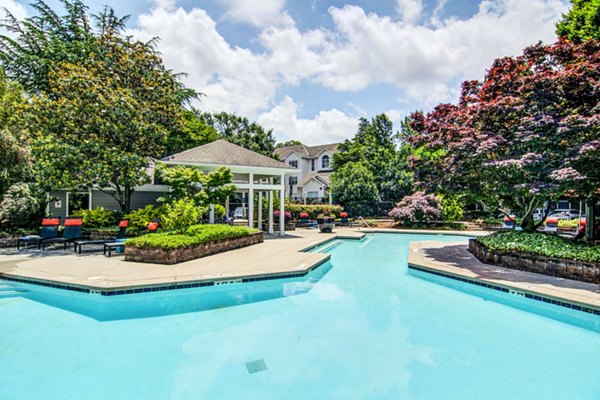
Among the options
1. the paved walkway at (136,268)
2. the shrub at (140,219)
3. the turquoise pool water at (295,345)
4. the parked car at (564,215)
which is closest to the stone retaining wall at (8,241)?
the paved walkway at (136,268)

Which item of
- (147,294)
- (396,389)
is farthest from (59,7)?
(396,389)

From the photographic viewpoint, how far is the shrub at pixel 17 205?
12.5 m

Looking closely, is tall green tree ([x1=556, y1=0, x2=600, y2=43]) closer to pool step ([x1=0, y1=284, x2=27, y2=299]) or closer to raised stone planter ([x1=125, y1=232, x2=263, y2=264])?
raised stone planter ([x1=125, y1=232, x2=263, y2=264])

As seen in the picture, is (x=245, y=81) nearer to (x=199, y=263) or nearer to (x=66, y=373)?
(x=199, y=263)

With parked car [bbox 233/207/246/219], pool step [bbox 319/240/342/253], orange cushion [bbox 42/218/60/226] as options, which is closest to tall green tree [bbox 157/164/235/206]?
orange cushion [bbox 42/218/60/226]

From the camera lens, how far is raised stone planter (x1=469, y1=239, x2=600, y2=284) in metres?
7.20

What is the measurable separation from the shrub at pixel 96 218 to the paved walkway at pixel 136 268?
10.5ft

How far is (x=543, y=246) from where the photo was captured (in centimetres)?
841

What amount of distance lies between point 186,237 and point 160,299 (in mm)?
3269

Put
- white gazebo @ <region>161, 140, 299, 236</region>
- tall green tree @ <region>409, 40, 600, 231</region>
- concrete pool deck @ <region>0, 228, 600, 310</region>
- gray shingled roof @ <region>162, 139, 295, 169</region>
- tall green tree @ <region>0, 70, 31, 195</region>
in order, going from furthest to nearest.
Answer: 1. gray shingled roof @ <region>162, 139, 295, 169</region>
2. white gazebo @ <region>161, 140, 299, 236</region>
3. tall green tree @ <region>0, 70, 31, 195</region>
4. tall green tree @ <region>409, 40, 600, 231</region>
5. concrete pool deck @ <region>0, 228, 600, 310</region>

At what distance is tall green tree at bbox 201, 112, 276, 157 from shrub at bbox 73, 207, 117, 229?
20.8 meters

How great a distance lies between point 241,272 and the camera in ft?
26.5

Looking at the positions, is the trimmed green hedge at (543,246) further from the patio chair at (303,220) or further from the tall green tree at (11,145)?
the tall green tree at (11,145)

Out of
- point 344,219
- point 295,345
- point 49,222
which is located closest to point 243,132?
point 344,219
